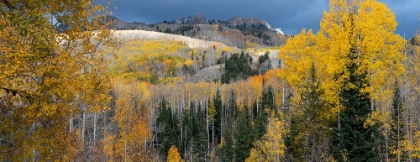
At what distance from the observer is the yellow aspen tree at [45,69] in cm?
691

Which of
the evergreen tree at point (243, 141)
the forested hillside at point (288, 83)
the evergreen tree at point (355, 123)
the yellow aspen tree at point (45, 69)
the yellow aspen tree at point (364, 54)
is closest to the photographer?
the yellow aspen tree at point (45, 69)

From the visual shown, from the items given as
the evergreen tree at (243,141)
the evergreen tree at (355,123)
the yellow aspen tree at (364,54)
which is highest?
the yellow aspen tree at (364,54)

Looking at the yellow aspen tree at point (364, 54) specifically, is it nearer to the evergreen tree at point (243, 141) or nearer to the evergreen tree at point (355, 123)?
the evergreen tree at point (355, 123)

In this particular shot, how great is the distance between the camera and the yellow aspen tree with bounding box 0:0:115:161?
691 cm

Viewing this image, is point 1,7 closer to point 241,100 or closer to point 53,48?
point 53,48

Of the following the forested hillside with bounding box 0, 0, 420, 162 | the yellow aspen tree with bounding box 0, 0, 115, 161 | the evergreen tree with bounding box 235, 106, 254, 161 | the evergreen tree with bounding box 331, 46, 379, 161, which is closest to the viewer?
the yellow aspen tree with bounding box 0, 0, 115, 161

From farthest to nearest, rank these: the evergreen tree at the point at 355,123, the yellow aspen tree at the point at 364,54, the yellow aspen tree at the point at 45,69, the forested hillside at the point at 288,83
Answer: the evergreen tree at the point at 355,123
the yellow aspen tree at the point at 364,54
the forested hillside at the point at 288,83
the yellow aspen tree at the point at 45,69

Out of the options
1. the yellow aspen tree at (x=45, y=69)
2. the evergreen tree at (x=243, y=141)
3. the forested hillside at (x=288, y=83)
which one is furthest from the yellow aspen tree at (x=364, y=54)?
the evergreen tree at (x=243, y=141)

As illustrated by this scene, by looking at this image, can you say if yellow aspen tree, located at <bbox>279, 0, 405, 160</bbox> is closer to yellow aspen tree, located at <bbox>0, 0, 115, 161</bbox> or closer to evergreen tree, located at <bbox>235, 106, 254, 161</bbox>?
yellow aspen tree, located at <bbox>0, 0, 115, 161</bbox>

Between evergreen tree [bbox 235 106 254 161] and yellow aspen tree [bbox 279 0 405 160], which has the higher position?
yellow aspen tree [bbox 279 0 405 160]

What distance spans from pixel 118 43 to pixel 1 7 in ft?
8.98

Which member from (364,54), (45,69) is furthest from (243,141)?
(45,69)

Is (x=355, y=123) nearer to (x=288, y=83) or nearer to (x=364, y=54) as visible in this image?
(x=364, y=54)

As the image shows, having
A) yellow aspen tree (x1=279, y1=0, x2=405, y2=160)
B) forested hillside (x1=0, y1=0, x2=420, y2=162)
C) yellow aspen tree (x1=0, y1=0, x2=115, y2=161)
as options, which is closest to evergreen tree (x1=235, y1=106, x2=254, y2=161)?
forested hillside (x1=0, y1=0, x2=420, y2=162)
